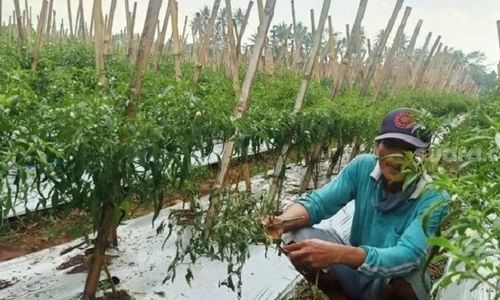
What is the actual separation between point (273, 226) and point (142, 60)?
92 centimetres

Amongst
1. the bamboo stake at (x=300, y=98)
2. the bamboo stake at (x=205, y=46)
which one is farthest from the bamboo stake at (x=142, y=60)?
→ the bamboo stake at (x=205, y=46)

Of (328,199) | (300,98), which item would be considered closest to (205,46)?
(300,98)

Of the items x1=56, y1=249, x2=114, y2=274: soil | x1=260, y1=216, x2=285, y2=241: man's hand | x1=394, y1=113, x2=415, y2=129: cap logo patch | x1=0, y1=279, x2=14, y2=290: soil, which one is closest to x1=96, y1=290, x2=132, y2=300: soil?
x1=56, y1=249, x2=114, y2=274: soil

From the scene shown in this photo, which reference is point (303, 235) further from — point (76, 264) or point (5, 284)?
point (5, 284)

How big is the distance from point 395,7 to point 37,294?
593cm

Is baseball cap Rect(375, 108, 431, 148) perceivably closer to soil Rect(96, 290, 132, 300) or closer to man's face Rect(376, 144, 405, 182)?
man's face Rect(376, 144, 405, 182)

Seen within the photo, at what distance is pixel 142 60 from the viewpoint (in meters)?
2.24

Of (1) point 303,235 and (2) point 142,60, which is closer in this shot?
(2) point 142,60

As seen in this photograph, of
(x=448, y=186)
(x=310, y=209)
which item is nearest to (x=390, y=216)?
(x=310, y=209)

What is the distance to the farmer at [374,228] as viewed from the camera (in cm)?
195

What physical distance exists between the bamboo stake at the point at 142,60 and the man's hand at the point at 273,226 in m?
0.73

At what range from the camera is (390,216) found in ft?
7.48

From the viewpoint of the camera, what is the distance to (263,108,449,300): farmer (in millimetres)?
1952

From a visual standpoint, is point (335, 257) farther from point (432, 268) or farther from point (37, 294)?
point (432, 268)
